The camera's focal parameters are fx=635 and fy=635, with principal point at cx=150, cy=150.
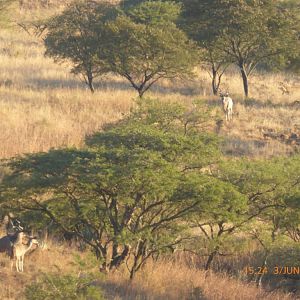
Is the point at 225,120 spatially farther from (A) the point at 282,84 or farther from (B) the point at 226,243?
(B) the point at 226,243

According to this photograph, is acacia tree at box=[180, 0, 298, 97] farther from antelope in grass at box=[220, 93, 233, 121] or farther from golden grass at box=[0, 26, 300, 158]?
antelope in grass at box=[220, 93, 233, 121]

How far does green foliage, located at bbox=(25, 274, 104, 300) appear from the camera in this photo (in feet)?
22.7

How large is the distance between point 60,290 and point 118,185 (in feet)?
7.10

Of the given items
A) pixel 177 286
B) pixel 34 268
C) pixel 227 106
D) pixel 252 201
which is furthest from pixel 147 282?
pixel 227 106

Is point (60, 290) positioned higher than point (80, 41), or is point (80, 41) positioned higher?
point (80, 41)

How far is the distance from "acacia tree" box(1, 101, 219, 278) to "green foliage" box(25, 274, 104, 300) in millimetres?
1169

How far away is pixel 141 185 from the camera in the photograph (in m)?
8.73

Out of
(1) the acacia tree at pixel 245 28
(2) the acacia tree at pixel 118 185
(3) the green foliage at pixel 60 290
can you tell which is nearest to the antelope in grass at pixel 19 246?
(2) the acacia tree at pixel 118 185

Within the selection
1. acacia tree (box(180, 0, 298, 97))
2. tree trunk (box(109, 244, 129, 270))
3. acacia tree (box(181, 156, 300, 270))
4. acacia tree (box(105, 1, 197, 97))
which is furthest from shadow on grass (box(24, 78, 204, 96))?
tree trunk (box(109, 244, 129, 270))

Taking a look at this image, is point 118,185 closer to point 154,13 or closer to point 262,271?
point 262,271

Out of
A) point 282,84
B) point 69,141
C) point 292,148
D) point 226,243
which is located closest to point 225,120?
point 292,148

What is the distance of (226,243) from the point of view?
11.2 meters

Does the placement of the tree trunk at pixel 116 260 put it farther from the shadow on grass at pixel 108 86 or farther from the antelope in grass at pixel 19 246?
the shadow on grass at pixel 108 86

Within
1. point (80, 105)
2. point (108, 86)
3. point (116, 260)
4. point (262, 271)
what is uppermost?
point (108, 86)
